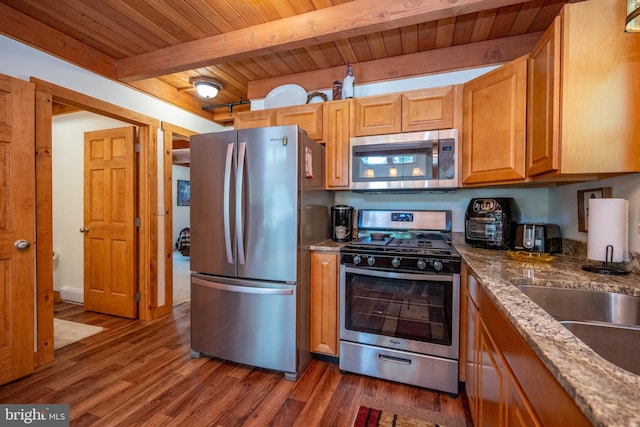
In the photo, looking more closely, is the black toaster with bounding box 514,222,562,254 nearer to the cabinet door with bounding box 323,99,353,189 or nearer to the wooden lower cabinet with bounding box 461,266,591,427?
the wooden lower cabinet with bounding box 461,266,591,427

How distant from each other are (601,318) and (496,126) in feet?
3.99

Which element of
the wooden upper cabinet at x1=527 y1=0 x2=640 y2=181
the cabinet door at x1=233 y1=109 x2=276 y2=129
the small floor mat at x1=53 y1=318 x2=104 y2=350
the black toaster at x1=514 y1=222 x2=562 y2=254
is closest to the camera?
the wooden upper cabinet at x1=527 y1=0 x2=640 y2=181

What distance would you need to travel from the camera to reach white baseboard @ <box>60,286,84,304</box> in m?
3.35

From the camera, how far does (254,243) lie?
1.97 m

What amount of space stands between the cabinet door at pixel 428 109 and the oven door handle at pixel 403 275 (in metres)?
1.12

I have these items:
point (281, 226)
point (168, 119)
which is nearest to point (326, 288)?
point (281, 226)

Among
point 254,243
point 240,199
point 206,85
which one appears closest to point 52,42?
point 206,85

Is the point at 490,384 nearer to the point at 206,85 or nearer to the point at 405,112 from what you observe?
the point at 405,112

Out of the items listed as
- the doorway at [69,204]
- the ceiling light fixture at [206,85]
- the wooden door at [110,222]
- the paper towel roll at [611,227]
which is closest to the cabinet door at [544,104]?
the paper towel roll at [611,227]

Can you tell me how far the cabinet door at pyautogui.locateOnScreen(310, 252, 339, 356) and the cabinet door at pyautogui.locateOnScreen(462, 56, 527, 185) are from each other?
1.21 meters

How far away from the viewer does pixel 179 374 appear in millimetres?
1992

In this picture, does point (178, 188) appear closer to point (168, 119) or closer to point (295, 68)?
point (168, 119)

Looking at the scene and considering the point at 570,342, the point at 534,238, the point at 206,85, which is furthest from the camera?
the point at 206,85

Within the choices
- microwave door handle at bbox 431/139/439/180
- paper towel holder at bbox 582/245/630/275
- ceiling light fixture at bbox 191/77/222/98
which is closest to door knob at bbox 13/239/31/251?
ceiling light fixture at bbox 191/77/222/98
